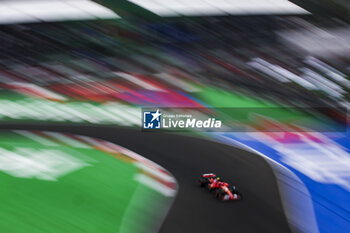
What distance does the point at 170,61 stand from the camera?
352 cm

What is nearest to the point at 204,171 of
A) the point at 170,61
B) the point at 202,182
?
the point at 202,182

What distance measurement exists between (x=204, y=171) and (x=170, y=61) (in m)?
1.36

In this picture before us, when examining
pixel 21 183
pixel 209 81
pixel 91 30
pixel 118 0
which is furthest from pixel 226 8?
pixel 21 183

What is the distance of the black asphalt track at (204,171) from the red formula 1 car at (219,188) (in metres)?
0.04

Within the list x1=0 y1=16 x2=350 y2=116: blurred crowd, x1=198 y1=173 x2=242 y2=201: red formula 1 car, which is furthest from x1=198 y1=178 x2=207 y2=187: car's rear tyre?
x1=0 y1=16 x2=350 y2=116: blurred crowd

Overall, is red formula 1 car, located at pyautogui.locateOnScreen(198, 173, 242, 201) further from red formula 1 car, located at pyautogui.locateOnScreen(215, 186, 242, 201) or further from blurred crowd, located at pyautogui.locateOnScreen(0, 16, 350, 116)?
blurred crowd, located at pyautogui.locateOnScreen(0, 16, 350, 116)

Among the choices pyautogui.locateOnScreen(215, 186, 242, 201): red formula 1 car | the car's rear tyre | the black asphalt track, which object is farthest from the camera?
the car's rear tyre

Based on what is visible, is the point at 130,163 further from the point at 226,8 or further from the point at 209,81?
the point at 226,8

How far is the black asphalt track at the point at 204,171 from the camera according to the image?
2.05 m

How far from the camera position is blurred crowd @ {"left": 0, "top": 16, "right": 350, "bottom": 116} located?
346cm

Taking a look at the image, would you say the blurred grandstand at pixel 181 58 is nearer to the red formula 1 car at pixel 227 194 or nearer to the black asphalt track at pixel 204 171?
the black asphalt track at pixel 204 171

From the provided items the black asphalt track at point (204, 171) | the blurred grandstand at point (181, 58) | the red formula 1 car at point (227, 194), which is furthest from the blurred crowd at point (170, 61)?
the red formula 1 car at point (227, 194)

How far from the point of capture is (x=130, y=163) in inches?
108

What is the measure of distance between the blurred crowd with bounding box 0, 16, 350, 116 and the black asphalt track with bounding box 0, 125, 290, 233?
49 cm
